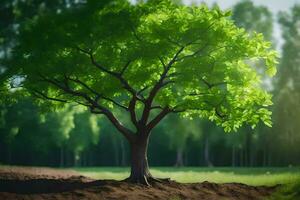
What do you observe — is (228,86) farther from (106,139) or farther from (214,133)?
(106,139)

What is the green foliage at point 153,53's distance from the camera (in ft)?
59.2

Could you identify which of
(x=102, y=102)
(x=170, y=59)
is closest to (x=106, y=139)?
(x=102, y=102)

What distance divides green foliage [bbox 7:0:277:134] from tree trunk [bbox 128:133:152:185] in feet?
7.62

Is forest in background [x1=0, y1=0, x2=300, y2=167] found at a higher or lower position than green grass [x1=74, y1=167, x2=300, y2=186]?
higher

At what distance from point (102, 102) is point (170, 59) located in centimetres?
625

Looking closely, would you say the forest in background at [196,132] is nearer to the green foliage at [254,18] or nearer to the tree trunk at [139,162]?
the green foliage at [254,18]

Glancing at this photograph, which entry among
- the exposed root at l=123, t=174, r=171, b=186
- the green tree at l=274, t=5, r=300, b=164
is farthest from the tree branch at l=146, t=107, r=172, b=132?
the green tree at l=274, t=5, r=300, b=164

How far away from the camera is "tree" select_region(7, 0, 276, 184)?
1806 cm

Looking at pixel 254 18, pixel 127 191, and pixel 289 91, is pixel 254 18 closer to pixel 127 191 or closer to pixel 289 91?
pixel 289 91

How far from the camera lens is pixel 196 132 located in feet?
188

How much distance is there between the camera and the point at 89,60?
64.7 feet

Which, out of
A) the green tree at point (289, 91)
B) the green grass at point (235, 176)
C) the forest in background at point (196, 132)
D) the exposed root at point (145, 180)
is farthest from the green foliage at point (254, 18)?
the exposed root at point (145, 180)

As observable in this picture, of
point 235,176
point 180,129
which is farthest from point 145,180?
point 180,129

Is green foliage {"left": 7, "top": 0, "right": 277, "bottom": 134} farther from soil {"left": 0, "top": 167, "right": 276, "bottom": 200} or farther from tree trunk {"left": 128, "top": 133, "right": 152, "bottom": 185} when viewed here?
soil {"left": 0, "top": 167, "right": 276, "bottom": 200}
